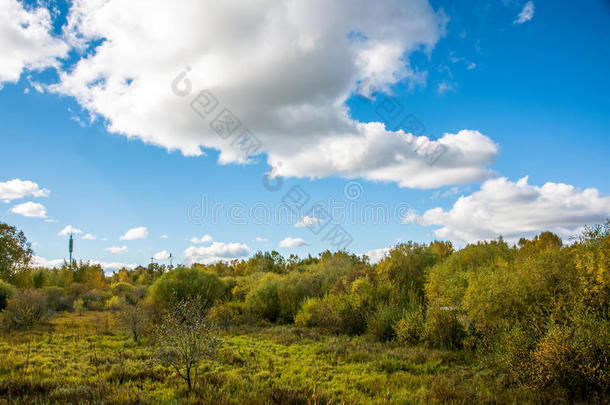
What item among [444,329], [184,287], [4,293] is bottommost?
[444,329]

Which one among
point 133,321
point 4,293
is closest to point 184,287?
point 133,321

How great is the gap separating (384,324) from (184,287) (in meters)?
18.5

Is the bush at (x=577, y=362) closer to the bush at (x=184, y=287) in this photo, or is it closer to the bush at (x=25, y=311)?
the bush at (x=184, y=287)

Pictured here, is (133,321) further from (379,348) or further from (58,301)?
(58,301)

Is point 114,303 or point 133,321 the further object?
point 114,303

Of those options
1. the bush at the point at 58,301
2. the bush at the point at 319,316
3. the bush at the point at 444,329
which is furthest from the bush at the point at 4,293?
the bush at the point at 444,329

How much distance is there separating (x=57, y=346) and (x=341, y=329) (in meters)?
15.2

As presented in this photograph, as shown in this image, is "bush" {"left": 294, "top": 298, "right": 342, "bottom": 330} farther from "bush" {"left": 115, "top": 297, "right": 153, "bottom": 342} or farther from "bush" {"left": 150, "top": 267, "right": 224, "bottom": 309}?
"bush" {"left": 115, "top": 297, "right": 153, "bottom": 342}

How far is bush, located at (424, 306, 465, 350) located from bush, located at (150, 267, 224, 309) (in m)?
18.3

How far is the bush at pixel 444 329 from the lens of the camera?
16.2 metres

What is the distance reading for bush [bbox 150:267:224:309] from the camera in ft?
94.8

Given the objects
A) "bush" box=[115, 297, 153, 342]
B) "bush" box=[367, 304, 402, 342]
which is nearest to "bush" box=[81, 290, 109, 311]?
"bush" box=[115, 297, 153, 342]

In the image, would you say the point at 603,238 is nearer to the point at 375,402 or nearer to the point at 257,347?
the point at 375,402

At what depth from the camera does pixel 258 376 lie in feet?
35.7
